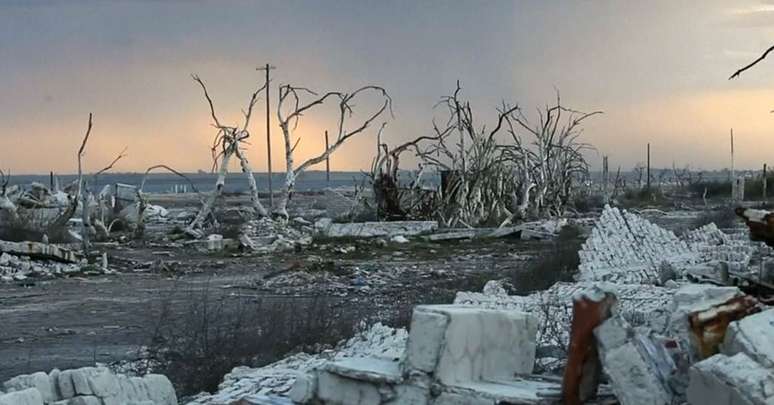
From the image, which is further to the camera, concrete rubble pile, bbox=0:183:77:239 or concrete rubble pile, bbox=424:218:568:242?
concrete rubble pile, bbox=424:218:568:242

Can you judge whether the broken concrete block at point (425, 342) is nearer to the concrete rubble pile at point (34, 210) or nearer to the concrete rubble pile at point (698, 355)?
the concrete rubble pile at point (698, 355)

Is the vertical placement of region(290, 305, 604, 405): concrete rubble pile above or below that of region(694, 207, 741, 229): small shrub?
above

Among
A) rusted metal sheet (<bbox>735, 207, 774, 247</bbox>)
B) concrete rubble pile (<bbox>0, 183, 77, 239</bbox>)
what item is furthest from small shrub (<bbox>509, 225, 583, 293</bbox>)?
concrete rubble pile (<bbox>0, 183, 77, 239</bbox>)

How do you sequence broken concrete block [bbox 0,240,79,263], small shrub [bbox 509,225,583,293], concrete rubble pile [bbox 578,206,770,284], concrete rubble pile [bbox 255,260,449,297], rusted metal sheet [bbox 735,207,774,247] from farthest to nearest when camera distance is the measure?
1. broken concrete block [bbox 0,240,79,263]
2. concrete rubble pile [bbox 255,260,449,297]
3. small shrub [bbox 509,225,583,293]
4. concrete rubble pile [bbox 578,206,770,284]
5. rusted metal sheet [bbox 735,207,774,247]

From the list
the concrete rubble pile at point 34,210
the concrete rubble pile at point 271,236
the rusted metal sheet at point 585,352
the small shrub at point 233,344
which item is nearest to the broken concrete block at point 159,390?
the small shrub at point 233,344

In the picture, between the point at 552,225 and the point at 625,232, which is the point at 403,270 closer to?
the point at 625,232

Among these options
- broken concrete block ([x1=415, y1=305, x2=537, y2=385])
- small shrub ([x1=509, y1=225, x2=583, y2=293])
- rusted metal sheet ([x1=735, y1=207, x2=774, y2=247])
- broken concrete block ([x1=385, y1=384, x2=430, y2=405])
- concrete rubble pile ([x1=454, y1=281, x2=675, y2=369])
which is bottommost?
small shrub ([x1=509, y1=225, x2=583, y2=293])

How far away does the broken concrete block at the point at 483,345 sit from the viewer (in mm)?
5430

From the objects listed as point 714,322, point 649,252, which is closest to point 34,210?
point 649,252

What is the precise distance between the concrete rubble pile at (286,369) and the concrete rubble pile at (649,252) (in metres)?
3.50

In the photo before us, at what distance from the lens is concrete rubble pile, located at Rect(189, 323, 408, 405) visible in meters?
6.33

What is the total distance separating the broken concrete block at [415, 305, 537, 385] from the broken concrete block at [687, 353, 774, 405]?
1255mm

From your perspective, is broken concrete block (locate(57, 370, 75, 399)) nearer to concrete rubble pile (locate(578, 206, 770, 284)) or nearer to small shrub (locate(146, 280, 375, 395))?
small shrub (locate(146, 280, 375, 395))

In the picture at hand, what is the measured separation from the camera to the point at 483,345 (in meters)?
5.66
